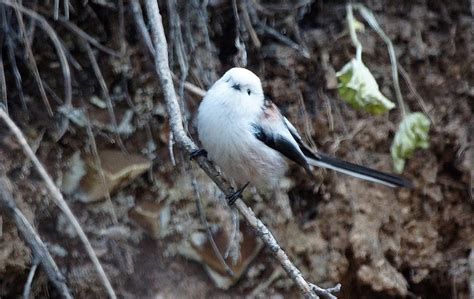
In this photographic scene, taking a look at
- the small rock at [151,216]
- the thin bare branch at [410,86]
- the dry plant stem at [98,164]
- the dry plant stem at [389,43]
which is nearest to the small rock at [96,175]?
the dry plant stem at [98,164]

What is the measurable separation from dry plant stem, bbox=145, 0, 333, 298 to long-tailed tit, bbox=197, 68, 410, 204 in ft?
0.39

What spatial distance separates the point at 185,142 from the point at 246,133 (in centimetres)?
44

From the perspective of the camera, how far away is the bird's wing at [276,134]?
3.08 m

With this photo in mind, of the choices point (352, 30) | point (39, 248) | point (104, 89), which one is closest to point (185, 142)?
point (39, 248)

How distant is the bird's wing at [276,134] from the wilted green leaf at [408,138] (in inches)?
25.8

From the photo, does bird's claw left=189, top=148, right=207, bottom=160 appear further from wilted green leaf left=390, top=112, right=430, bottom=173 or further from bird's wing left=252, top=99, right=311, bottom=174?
wilted green leaf left=390, top=112, right=430, bottom=173

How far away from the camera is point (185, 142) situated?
8.66 feet

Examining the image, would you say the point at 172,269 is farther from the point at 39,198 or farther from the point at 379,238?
the point at 379,238

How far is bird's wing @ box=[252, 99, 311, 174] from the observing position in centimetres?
308

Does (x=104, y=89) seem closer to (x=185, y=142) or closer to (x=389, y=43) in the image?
(x=185, y=142)

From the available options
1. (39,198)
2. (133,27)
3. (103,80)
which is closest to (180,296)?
(39,198)

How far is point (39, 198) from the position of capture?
3.20 meters

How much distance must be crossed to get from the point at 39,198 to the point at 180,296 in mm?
756

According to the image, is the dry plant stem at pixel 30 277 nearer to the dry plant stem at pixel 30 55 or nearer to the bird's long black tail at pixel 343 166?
the dry plant stem at pixel 30 55
